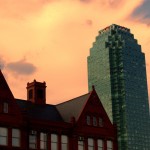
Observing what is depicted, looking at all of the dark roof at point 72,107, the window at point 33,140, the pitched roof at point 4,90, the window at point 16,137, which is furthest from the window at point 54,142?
the pitched roof at point 4,90

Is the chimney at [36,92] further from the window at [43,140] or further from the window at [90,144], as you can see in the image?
the window at [90,144]

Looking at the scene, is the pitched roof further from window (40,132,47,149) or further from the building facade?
window (40,132,47,149)

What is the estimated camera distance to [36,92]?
3238 inches

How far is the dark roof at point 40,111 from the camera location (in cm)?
7625

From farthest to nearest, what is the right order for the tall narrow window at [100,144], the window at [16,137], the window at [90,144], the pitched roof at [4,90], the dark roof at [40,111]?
the tall narrow window at [100,144] < the window at [90,144] < the dark roof at [40,111] < the pitched roof at [4,90] < the window at [16,137]

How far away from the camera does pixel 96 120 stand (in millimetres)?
79750

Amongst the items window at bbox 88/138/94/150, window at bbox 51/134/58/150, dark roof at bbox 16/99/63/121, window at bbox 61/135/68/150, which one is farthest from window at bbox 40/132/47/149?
window at bbox 88/138/94/150

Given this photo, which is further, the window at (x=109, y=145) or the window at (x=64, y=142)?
the window at (x=109, y=145)

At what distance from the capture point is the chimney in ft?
267

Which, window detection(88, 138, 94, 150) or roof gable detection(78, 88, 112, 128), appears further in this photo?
roof gable detection(78, 88, 112, 128)

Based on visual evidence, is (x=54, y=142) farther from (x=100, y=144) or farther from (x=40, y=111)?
(x=100, y=144)

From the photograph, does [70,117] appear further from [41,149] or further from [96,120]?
[41,149]

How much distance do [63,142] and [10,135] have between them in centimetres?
1031

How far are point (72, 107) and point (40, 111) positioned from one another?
6188 mm
